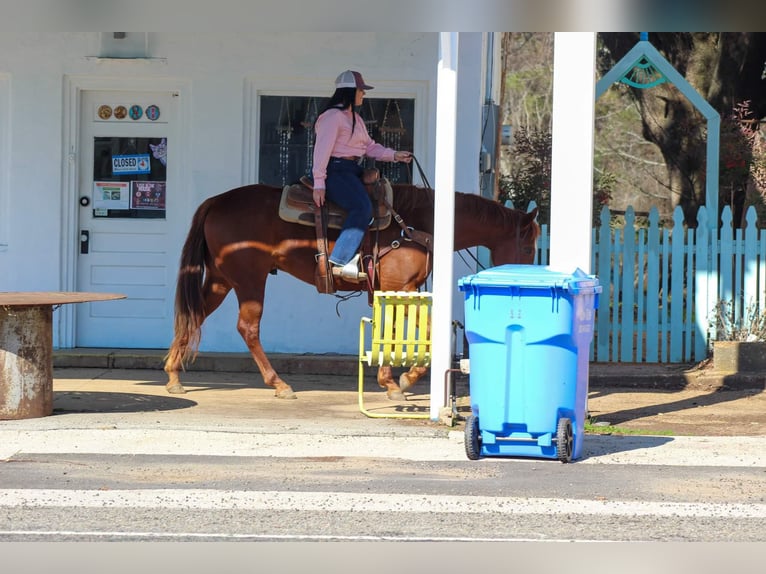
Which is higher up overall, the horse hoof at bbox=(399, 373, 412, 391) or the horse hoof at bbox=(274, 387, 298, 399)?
the horse hoof at bbox=(399, 373, 412, 391)

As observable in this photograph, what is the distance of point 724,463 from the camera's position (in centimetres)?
712

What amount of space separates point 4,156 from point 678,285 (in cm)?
720

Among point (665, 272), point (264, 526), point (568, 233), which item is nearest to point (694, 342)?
point (665, 272)

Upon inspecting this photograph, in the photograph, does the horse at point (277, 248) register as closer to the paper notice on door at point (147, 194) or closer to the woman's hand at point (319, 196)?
the woman's hand at point (319, 196)

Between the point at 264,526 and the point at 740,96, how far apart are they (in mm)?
15074

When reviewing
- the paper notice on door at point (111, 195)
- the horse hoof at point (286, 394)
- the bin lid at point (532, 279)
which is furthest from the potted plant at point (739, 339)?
the paper notice on door at point (111, 195)

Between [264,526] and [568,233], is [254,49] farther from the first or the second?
[264,526]

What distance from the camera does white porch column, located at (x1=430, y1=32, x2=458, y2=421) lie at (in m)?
8.40

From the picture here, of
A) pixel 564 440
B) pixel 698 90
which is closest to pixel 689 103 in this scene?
pixel 698 90

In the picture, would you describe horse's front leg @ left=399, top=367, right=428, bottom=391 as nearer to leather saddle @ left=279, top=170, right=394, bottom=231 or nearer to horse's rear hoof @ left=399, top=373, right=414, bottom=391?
horse's rear hoof @ left=399, top=373, right=414, bottom=391

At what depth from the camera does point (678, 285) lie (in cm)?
1208

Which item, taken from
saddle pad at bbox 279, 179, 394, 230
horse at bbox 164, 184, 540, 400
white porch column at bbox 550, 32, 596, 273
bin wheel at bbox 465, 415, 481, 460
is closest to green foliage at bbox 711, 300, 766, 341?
horse at bbox 164, 184, 540, 400

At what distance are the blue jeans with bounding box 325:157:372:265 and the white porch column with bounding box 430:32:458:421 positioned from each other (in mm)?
1061

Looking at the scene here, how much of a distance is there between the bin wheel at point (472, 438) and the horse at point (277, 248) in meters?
2.53
